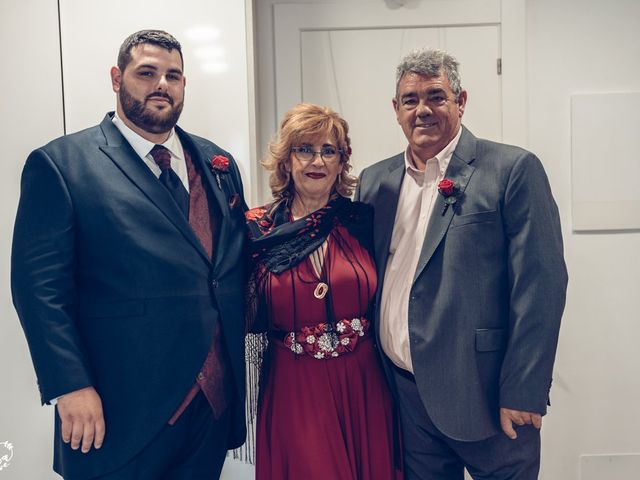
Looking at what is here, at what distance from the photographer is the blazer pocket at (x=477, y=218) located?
161cm

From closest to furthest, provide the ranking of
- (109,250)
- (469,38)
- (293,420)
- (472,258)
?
(109,250) < (472,258) < (293,420) < (469,38)

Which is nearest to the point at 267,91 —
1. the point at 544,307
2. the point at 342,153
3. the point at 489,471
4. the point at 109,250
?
the point at 342,153

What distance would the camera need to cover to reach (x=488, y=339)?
5.28 ft

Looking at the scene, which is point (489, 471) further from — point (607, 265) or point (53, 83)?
point (53, 83)

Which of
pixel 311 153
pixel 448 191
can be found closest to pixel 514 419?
pixel 448 191

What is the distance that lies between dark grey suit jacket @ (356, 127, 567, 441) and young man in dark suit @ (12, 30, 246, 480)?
552 millimetres

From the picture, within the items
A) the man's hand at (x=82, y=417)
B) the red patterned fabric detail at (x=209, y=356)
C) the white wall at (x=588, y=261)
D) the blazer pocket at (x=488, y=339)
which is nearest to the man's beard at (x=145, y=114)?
the red patterned fabric detail at (x=209, y=356)

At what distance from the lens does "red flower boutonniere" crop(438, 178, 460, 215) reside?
64.7 inches

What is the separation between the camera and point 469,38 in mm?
2500

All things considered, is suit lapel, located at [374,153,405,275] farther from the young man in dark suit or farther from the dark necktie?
the dark necktie

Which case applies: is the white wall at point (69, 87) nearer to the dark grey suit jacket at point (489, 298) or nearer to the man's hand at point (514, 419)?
the dark grey suit jacket at point (489, 298)

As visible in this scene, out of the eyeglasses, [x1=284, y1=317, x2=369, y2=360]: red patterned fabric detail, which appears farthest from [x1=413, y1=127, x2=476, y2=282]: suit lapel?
the eyeglasses

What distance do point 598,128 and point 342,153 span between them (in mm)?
1302

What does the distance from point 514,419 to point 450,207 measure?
599mm
